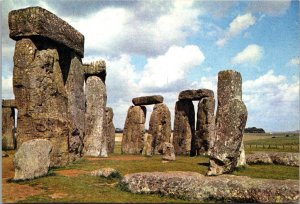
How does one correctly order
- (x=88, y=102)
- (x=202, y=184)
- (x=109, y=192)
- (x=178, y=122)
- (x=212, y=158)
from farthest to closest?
1. (x=178, y=122)
2. (x=88, y=102)
3. (x=212, y=158)
4. (x=109, y=192)
5. (x=202, y=184)

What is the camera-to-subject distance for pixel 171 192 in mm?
10164

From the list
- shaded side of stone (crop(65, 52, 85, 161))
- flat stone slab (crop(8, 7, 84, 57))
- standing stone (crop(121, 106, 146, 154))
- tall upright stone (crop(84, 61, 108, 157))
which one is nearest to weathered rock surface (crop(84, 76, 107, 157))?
tall upright stone (crop(84, 61, 108, 157))

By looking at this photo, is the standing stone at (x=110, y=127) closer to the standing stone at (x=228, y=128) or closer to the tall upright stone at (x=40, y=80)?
the tall upright stone at (x=40, y=80)

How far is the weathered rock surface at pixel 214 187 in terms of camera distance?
915 centimetres

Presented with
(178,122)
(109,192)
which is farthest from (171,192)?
(178,122)

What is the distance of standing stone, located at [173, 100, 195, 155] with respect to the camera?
29.2 m

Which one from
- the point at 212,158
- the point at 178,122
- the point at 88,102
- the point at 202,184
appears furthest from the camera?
the point at 178,122

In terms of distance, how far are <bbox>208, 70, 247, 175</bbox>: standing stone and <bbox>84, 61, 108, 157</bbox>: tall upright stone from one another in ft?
31.0

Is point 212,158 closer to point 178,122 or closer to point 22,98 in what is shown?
point 22,98

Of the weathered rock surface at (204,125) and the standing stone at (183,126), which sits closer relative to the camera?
the weathered rock surface at (204,125)

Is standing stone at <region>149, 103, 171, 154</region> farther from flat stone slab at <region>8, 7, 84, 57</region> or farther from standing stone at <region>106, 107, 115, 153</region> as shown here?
flat stone slab at <region>8, 7, 84, 57</region>

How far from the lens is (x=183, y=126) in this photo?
29.8 metres

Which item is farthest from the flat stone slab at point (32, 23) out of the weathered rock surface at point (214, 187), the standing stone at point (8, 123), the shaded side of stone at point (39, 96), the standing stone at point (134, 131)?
the standing stone at point (8, 123)

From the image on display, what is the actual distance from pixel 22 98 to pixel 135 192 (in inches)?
281
